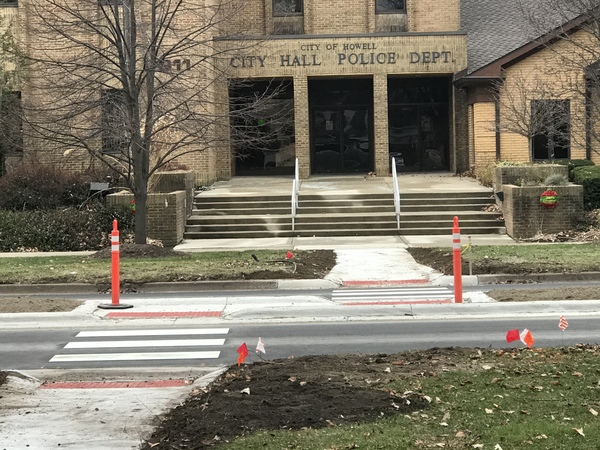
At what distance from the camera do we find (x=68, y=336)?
11500 mm

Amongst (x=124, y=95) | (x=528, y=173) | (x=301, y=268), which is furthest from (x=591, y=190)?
(x=124, y=95)

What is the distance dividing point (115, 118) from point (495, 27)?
1885 cm

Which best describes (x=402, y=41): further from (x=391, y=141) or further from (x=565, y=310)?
(x=565, y=310)

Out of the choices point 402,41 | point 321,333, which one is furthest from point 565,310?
point 402,41

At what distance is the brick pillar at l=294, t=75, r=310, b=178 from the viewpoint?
3084 centimetres

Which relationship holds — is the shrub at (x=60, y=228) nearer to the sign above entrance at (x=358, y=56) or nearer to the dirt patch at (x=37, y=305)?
the dirt patch at (x=37, y=305)

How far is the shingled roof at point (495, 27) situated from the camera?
30969mm

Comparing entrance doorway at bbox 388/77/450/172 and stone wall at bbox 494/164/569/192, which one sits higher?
entrance doorway at bbox 388/77/450/172

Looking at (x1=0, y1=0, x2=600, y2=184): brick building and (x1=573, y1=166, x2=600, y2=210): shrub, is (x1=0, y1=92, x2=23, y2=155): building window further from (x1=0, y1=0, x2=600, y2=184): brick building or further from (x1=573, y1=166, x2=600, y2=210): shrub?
(x1=573, y1=166, x2=600, y2=210): shrub

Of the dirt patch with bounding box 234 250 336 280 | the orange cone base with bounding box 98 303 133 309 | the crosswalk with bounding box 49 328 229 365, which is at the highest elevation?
the dirt patch with bounding box 234 250 336 280

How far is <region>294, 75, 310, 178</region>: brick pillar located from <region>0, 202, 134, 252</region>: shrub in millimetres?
9134

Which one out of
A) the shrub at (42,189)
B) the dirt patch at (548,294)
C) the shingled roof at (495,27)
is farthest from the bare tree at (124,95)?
the shingled roof at (495,27)

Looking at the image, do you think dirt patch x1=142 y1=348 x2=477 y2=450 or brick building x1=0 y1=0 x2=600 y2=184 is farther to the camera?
brick building x1=0 y1=0 x2=600 y2=184

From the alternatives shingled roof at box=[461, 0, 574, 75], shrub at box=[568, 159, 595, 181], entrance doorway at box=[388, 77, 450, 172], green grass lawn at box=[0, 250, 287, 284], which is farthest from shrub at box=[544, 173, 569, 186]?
entrance doorway at box=[388, 77, 450, 172]
